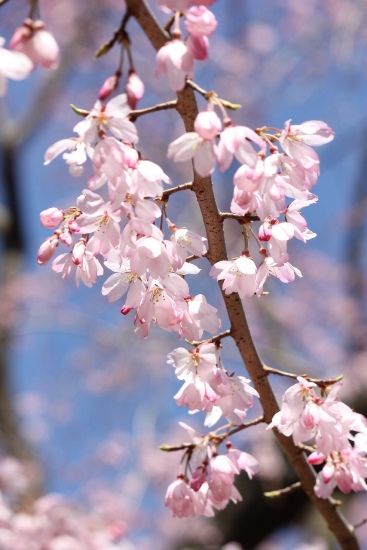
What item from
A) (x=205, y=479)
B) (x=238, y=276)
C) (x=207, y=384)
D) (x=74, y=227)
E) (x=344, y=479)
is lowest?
(x=344, y=479)

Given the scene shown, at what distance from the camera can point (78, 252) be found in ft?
3.76

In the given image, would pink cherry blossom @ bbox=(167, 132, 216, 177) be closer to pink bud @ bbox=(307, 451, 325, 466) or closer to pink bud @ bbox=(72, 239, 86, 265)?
pink bud @ bbox=(72, 239, 86, 265)

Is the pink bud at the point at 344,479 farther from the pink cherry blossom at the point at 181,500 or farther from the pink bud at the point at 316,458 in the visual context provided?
the pink cherry blossom at the point at 181,500

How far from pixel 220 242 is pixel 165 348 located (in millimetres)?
6188

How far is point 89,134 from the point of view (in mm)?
980

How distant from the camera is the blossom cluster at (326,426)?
113cm

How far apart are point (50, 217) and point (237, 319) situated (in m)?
0.42

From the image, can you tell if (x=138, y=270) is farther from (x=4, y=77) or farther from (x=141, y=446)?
(x=141, y=446)

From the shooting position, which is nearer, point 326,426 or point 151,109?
point 151,109

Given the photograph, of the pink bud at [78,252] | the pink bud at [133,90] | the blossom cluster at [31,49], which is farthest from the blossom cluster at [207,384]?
the blossom cluster at [31,49]

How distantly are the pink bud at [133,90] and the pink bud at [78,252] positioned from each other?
11.9 inches

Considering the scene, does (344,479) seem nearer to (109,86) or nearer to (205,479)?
(205,479)

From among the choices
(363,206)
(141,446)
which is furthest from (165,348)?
(363,206)

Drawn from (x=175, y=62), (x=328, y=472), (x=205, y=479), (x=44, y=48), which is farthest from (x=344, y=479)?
(x=44, y=48)
